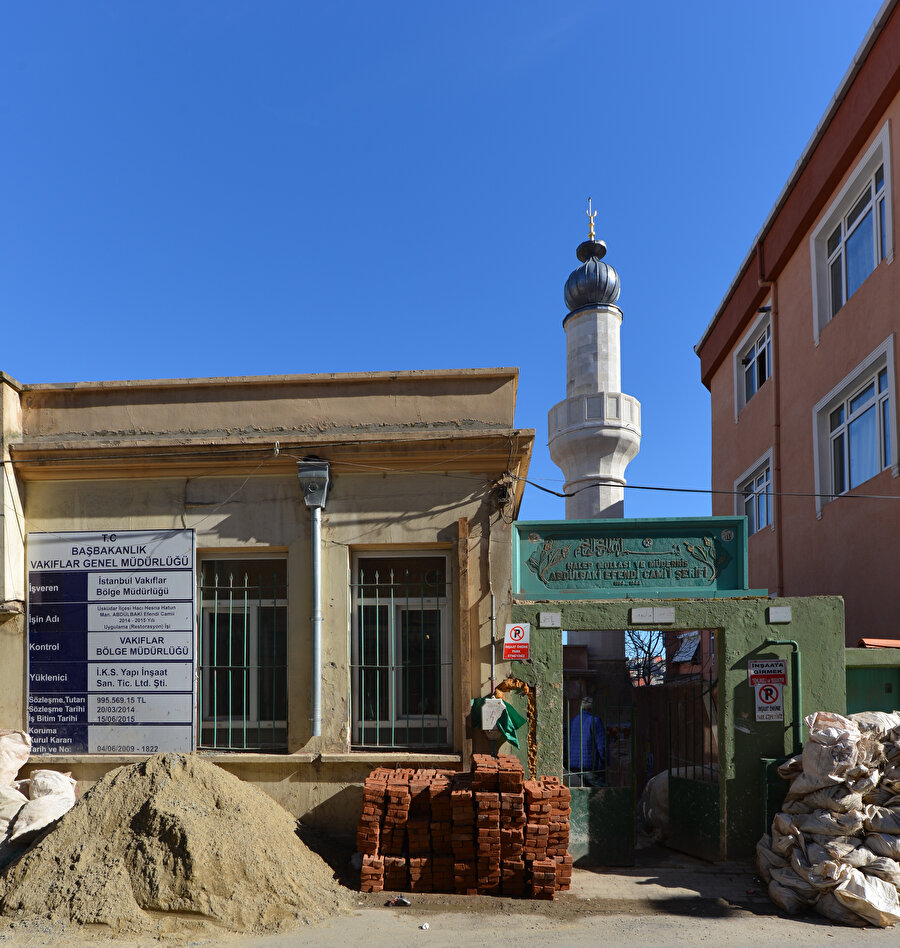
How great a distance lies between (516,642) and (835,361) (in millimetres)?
7027

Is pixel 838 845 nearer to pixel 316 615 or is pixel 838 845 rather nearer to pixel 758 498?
pixel 316 615

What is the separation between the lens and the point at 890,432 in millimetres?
10609

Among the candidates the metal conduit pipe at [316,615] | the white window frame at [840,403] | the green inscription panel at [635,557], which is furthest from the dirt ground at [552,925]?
the white window frame at [840,403]

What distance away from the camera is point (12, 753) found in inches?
339

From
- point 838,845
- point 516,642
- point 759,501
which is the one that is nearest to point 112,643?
point 516,642

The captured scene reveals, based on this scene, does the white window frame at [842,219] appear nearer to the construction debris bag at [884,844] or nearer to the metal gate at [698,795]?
the metal gate at [698,795]

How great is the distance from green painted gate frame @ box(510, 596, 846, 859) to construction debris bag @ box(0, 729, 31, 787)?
5.03m

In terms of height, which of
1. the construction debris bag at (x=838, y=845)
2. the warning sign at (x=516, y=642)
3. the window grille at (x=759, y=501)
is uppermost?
the window grille at (x=759, y=501)

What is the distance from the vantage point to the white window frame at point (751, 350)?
16.0 m

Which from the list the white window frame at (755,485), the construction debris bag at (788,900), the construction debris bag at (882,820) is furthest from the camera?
the white window frame at (755,485)

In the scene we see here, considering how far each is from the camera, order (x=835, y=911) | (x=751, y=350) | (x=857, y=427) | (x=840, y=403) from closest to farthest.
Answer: (x=835, y=911), (x=857, y=427), (x=840, y=403), (x=751, y=350)

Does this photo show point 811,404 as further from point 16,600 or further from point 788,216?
point 16,600

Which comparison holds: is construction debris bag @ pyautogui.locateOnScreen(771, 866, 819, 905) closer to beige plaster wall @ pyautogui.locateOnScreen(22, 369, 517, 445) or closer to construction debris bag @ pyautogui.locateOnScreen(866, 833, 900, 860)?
construction debris bag @ pyautogui.locateOnScreen(866, 833, 900, 860)

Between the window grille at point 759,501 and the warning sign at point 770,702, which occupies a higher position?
the window grille at point 759,501
